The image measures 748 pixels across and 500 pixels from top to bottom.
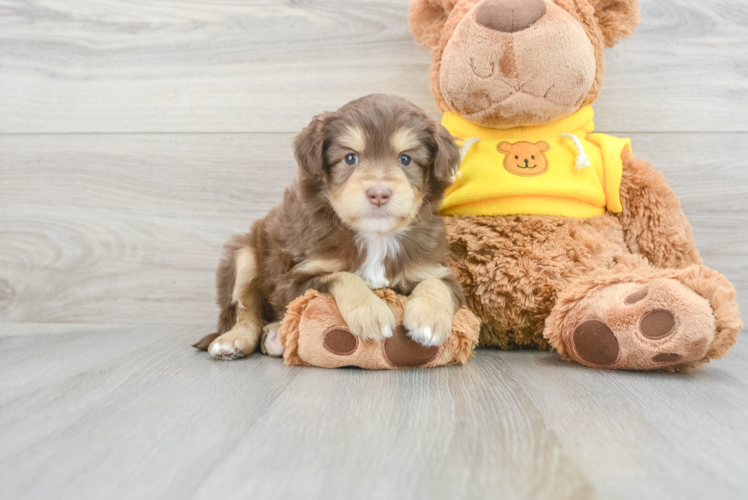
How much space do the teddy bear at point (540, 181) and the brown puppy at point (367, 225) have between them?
20cm

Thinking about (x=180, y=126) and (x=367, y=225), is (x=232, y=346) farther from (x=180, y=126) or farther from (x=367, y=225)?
(x=180, y=126)

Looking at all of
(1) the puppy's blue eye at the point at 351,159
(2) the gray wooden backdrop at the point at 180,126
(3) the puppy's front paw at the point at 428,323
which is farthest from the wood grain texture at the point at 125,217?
(3) the puppy's front paw at the point at 428,323

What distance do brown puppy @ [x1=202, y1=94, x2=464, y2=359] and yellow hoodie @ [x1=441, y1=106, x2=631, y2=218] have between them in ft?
0.57

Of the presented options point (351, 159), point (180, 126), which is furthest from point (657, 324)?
point (180, 126)

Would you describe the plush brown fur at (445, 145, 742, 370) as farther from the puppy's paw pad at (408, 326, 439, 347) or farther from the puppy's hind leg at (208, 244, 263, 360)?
the puppy's hind leg at (208, 244, 263, 360)

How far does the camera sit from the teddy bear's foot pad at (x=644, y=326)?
138cm

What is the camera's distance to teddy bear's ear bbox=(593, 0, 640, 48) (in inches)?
74.3

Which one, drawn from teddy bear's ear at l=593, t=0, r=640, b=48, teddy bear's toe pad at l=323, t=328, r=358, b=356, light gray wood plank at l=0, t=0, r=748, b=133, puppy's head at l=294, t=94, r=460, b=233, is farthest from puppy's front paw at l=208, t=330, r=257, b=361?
teddy bear's ear at l=593, t=0, r=640, b=48

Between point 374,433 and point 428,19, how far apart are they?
1611mm

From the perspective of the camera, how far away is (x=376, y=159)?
159 cm

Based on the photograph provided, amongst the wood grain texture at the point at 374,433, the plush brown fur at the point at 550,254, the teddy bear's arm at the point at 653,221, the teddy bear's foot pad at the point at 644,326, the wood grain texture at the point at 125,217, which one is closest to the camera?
the wood grain texture at the point at 374,433

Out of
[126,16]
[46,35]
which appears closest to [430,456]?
[126,16]

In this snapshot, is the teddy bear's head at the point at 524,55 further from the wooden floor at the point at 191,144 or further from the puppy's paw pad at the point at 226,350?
the puppy's paw pad at the point at 226,350

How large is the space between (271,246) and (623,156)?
52.2 inches
